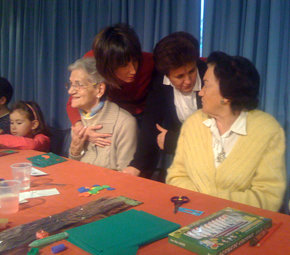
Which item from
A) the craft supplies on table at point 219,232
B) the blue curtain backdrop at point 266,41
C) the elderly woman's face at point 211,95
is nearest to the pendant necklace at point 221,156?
the elderly woman's face at point 211,95

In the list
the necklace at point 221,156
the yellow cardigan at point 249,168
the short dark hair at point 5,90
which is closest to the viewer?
the yellow cardigan at point 249,168

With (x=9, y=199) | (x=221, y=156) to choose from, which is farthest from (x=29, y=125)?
(x=221, y=156)

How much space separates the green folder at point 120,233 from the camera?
0.80 meters

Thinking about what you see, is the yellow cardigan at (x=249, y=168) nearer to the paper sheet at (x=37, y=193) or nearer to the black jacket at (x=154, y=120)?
the black jacket at (x=154, y=120)

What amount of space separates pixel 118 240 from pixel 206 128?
2.85 ft

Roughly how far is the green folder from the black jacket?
902 mm

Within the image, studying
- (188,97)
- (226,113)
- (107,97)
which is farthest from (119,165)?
(226,113)

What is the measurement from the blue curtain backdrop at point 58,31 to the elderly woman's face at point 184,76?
70 cm

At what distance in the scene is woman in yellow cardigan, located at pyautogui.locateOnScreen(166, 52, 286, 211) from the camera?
136 centimetres

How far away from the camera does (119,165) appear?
6.48ft

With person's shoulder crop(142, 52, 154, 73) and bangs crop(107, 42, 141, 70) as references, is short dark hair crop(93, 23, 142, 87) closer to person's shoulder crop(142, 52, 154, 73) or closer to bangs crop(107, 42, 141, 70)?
bangs crop(107, 42, 141, 70)

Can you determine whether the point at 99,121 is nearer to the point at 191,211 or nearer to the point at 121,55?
the point at 121,55

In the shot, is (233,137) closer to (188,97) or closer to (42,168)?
(188,97)

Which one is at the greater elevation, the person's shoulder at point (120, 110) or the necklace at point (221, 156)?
the person's shoulder at point (120, 110)
